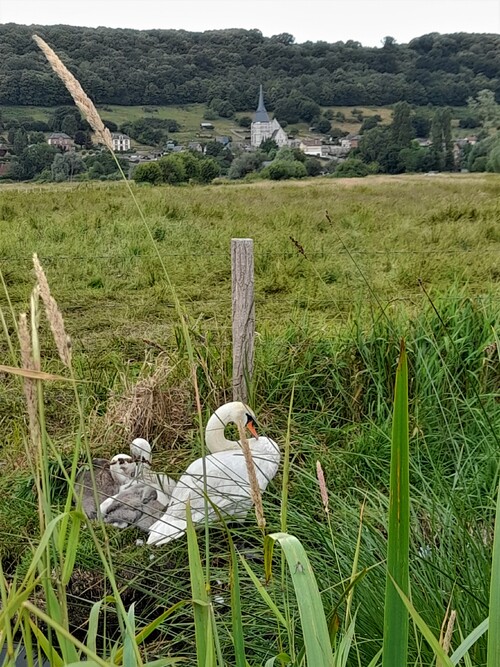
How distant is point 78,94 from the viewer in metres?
0.74

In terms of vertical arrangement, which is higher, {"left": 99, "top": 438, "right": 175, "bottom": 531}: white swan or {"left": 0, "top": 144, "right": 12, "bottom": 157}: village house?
{"left": 0, "top": 144, "right": 12, "bottom": 157}: village house

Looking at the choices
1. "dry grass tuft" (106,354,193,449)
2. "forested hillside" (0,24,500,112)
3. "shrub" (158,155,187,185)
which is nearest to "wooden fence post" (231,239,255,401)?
"dry grass tuft" (106,354,193,449)

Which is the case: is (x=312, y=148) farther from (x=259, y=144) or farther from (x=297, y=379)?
(x=297, y=379)

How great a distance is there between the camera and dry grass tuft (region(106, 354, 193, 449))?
3385mm

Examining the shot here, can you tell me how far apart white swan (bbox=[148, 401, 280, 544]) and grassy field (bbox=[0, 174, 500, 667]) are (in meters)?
0.09

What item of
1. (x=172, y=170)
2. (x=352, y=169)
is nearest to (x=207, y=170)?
(x=172, y=170)

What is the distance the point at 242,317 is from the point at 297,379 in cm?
44

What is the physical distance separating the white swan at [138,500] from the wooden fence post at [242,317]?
0.80m

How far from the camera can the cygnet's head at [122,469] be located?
9.54ft

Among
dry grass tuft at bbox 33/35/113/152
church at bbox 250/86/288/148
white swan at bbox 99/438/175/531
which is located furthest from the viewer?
church at bbox 250/86/288/148

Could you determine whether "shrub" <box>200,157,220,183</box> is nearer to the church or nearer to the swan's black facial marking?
the church

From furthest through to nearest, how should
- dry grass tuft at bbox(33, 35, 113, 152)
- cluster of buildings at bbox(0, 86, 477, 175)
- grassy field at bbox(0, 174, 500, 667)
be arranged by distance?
cluster of buildings at bbox(0, 86, 477, 175) → grassy field at bbox(0, 174, 500, 667) → dry grass tuft at bbox(33, 35, 113, 152)

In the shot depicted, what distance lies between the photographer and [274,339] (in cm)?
406

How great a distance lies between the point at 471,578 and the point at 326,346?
2467 millimetres
